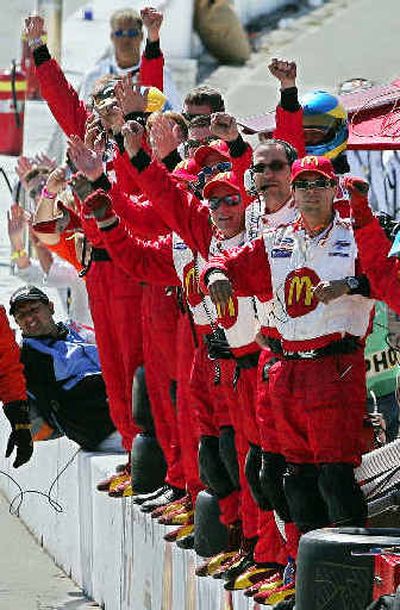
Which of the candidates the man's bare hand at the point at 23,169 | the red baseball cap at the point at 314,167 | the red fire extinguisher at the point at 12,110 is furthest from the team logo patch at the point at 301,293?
the red fire extinguisher at the point at 12,110

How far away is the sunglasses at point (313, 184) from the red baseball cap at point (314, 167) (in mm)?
20

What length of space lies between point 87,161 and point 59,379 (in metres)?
2.71

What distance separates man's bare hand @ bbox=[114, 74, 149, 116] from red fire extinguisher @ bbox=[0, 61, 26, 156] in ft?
44.3

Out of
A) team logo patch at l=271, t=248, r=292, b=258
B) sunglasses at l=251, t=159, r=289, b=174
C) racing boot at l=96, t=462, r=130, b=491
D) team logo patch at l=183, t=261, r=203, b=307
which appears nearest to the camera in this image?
team logo patch at l=271, t=248, r=292, b=258

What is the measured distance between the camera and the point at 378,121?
39.3 ft

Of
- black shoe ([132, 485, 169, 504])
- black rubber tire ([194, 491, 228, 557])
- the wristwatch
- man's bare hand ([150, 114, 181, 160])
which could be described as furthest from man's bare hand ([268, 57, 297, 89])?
black shoe ([132, 485, 169, 504])

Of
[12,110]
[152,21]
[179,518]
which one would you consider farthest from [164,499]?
[12,110]

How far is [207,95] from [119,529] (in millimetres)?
2381

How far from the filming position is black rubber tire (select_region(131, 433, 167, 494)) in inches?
499

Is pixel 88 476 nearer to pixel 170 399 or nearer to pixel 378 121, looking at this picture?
pixel 170 399

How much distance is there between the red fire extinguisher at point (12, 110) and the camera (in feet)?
83.3

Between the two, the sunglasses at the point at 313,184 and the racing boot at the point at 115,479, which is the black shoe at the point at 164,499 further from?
the sunglasses at the point at 313,184

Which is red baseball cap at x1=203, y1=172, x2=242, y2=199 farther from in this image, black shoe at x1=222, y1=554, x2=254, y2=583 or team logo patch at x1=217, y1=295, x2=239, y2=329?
black shoe at x1=222, y1=554, x2=254, y2=583

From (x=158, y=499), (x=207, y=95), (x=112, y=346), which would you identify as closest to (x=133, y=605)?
(x=158, y=499)
